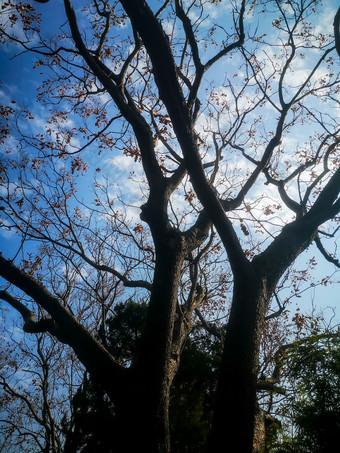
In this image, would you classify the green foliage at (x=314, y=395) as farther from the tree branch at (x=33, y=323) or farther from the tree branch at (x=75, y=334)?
the tree branch at (x=33, y=323)

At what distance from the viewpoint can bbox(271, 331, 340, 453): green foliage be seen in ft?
5.50

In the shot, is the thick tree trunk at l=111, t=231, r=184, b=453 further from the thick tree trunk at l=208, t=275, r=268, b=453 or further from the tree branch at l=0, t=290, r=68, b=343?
the tree branch at l=0, t=290, r=68, b=343

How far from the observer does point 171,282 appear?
12.0 ft

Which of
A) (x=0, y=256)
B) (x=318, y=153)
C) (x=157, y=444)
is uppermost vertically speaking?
(x=318, y=153)

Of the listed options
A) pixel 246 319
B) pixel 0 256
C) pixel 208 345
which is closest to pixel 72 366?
pixel 208 345

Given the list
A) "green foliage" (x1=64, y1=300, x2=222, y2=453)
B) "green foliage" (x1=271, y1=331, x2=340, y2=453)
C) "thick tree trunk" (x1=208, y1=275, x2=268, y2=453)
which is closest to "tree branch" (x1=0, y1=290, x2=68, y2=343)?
"green foliage" (x1=64, y1=300, x2=222, y2=453)

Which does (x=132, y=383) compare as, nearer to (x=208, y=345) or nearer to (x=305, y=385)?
(x=305, y=385)

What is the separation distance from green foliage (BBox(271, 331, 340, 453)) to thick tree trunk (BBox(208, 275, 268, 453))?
12.5 inches

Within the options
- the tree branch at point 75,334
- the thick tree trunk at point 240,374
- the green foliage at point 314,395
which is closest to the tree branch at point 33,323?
the tree branch at point 75,334

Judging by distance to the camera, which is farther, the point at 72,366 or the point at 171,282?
the point at 72,366

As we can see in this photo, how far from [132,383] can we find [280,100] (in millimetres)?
5618

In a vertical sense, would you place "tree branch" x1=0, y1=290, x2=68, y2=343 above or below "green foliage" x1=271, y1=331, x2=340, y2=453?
above

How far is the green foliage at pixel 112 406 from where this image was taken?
493cm

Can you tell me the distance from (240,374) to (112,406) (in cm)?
409
